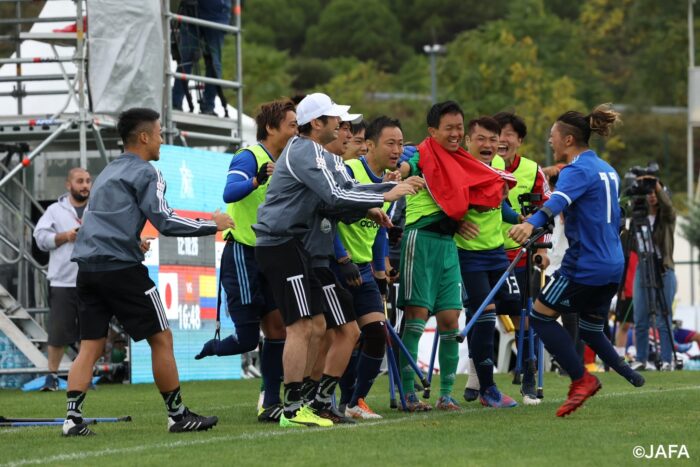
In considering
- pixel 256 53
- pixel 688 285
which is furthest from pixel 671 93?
pixel 688 285

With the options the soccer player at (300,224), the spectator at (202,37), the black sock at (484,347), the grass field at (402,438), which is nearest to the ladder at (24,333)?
the spectator at (202,37)

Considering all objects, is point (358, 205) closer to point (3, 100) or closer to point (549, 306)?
point (549, 306)

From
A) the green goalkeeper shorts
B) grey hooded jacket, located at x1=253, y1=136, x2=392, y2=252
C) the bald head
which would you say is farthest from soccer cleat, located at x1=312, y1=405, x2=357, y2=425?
the bald head

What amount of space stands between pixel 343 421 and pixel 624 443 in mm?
2265

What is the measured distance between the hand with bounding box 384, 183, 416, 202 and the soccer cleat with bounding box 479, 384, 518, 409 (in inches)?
103

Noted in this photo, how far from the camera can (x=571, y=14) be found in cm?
8862

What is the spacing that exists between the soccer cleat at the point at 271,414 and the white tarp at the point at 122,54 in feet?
20.9

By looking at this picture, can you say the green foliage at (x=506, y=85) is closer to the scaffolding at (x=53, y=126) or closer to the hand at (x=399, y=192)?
the scaffolding at (x=53, y=126)

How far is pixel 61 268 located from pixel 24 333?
137 cm

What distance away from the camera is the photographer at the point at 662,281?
1716 centimetres

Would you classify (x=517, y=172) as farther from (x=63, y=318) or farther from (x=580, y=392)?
(x=63, y=318)

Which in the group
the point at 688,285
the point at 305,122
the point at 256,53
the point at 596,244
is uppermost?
the point at 256,53

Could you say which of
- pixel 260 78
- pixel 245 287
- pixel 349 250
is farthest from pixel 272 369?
pixel 260 78

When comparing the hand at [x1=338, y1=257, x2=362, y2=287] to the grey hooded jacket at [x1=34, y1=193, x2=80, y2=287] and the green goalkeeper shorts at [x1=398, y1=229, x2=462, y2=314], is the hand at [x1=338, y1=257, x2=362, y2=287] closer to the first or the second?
the green goalkeeper shorts at [x1=398, y1=229, x2=462, y2=314]
